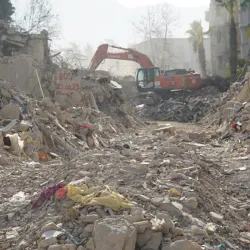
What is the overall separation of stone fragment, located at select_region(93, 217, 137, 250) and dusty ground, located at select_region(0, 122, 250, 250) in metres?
0.15

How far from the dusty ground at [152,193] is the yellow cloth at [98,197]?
8 centimetres

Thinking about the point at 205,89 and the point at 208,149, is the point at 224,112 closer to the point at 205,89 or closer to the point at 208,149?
the point at 208,149

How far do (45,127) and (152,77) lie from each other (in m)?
14.7

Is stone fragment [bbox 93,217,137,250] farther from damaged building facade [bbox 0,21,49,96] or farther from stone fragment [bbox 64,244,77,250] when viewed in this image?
damaged building facade [bbox 0,21,49,96]

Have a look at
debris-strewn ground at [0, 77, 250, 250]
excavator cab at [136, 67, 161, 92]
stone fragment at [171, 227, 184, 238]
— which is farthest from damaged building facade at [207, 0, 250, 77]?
stone fragment at [171, 227, 184, 238]

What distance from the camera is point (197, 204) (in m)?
4.79

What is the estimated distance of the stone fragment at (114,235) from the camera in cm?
348

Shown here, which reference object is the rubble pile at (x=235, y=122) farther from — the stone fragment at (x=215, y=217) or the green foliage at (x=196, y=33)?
the green foliage at (x=196, y=33)

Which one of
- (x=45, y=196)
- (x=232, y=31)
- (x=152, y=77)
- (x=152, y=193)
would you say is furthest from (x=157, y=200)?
(x=232, y=31)

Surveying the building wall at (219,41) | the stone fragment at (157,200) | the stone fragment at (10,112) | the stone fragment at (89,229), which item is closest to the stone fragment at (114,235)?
the stone fragment at (89,229)

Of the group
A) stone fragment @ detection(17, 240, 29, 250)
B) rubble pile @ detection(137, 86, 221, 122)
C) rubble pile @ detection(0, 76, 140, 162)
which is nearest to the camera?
stone fragment @ detection(17, 240, 29, 250)

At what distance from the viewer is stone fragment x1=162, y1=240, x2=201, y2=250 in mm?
3509

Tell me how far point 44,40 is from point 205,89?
9649mm

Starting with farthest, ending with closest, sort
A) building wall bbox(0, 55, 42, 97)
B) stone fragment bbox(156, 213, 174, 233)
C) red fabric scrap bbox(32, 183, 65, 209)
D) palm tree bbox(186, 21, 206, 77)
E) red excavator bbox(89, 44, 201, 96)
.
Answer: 1. palm tree bbox(186, 21, 206, 77)
2. red excavator bbox(89, 44, 201, 96)
3. building wall bbox(0, 55, 42, 97)
4. red fabric scrap bbox(32, 183, 65, 209)
5. stone fragment bbox(156, 213, 174, 233)
